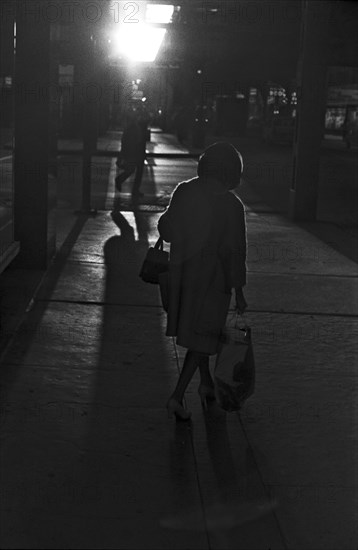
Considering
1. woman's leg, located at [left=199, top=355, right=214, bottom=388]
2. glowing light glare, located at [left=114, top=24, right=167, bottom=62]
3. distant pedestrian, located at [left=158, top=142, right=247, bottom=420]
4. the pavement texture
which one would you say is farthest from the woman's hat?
glowing light glare, located at [left=114, top=24, right=167, bottom=62]

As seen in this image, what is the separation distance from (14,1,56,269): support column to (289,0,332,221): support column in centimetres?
715

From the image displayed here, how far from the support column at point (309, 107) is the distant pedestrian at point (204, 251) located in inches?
448

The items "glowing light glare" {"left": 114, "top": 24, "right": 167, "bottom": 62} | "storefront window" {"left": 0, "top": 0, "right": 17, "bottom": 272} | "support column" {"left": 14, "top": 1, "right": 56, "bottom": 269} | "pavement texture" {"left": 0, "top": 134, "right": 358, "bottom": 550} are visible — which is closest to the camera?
"pavement texture" {"left": 0, "top": 134, "right": 358, "bottom": 550}

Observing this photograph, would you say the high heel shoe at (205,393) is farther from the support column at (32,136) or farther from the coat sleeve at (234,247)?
the support column at (32,136)

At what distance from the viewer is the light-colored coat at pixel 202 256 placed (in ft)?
19.1

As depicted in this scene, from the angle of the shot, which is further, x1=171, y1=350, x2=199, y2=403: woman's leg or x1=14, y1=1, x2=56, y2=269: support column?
x1=14, y1=1, x2=56, y2=269: support column

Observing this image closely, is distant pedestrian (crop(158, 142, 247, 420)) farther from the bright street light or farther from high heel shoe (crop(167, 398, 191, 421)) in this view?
the bright street light

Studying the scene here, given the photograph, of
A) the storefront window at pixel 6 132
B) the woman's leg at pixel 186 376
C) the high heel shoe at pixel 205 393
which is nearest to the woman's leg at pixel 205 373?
the high heel shoe at pixel 205 393

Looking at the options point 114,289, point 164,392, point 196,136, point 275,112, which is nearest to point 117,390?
point 164,392

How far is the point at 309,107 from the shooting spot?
1730 cm

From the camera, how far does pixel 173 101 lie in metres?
82.9

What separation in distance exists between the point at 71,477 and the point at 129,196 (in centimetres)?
1566

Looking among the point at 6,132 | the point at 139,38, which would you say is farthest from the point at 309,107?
the point at 6,132

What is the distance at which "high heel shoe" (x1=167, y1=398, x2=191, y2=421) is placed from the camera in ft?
19.4
